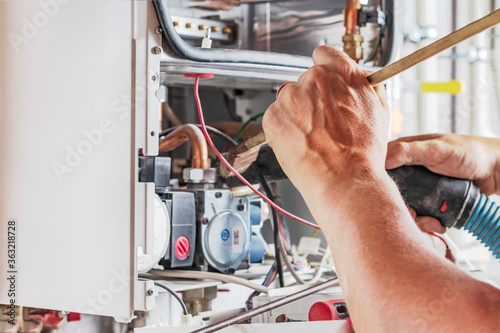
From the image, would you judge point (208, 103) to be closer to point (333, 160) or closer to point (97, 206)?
point (97, 206)

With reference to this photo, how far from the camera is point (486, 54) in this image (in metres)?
1.93

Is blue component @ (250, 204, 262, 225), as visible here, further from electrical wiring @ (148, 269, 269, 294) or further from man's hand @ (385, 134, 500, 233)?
man's hand @ (385, 134, 500, 233)

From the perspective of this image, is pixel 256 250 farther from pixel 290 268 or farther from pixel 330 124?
pixel 330 124

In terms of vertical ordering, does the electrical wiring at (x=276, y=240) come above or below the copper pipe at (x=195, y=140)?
below

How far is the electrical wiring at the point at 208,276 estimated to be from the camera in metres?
1.03

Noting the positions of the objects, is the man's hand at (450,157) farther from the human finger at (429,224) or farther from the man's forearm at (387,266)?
the man's forearm at (387,266)

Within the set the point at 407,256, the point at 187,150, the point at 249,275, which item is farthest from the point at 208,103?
the point at 407,256

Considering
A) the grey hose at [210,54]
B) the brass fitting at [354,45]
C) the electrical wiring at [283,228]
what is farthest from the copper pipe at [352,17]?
the electrical wiring at [283,228]

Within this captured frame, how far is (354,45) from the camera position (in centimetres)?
122

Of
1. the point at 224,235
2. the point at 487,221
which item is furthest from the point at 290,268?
the point at 487,221

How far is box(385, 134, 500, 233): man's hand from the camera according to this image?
101cm

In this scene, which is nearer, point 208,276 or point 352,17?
point 208,276

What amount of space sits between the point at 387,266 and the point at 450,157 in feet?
1.82

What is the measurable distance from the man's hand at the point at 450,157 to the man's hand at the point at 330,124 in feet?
0.97
